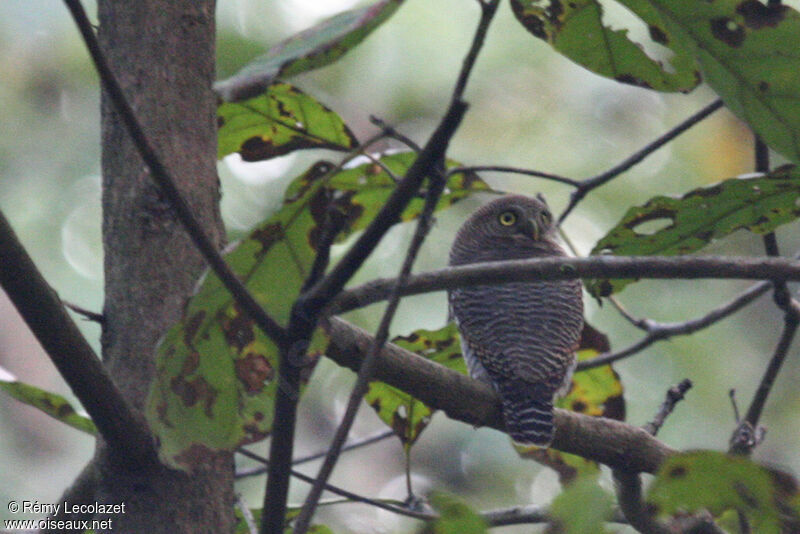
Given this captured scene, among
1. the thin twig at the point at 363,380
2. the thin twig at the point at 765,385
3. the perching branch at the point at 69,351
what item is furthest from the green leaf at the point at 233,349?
the thin twig at the point at 765,385

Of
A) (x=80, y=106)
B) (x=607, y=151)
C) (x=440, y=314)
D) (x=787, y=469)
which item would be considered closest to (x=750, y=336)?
(x=607, y=151)

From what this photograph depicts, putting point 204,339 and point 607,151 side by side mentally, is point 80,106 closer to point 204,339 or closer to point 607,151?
point 607,151

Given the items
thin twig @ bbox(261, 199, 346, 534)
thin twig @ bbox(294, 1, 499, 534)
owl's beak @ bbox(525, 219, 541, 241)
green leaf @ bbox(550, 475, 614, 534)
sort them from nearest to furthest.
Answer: green leaf @ bbox(550, 475, 614, 534) → thin twig @ bbox(294, 1, 499, 534) → thin twig @ bbox(261, 199, 346, 534) → owl's beak @ bbox(525, 219, 541, 241)

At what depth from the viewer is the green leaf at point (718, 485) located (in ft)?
2.72

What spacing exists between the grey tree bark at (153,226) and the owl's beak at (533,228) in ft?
7.94

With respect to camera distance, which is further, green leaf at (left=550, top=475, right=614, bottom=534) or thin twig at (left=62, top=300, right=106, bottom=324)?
thin twig at (left=62, top=300, right=106, bottom=324)

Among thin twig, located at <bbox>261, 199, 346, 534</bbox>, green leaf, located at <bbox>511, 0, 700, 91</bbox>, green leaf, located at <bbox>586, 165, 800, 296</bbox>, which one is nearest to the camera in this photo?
thin twig, located at <bbox>261, 199, 346, 534</bbox>

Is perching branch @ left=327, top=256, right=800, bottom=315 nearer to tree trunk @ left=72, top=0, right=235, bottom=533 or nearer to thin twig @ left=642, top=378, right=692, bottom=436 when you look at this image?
tree trunk @ left=72, top=0, right=235, bottom=533

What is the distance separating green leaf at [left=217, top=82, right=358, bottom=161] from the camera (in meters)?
1.93

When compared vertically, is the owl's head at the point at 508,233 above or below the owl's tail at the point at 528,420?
above

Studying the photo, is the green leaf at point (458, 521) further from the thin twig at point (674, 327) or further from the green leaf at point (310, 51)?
the thin twig at point (674, 327)

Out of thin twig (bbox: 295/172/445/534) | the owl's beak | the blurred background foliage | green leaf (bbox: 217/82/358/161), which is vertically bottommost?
thin twig (bbox: 295/172/445/534)

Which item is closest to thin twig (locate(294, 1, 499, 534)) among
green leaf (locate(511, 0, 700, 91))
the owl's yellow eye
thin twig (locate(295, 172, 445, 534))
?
thin twig (locate(295, 172, 445, 534))

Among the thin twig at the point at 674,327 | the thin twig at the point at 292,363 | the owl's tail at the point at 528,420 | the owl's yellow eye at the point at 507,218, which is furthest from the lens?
the owl's yellow eye at the point at 507,218
